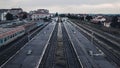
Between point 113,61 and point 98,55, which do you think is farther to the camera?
point 98,55

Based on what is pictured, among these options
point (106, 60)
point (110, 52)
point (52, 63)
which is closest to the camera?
point (52, 63)

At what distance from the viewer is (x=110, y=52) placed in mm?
41781

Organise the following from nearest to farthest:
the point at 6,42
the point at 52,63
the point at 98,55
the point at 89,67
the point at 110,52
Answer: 1. the point at 89,67
2. the point at 52,63
3. the point at 98,55
4. the point at 110,52
5. the point at 6,42

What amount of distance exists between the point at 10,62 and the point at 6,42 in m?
14.8

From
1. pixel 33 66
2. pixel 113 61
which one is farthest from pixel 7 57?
pixel 113 61

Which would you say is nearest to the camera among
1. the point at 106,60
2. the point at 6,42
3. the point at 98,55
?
the point at 106,60

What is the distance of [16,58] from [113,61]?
15.4 metres

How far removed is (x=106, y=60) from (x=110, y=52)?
7282mm

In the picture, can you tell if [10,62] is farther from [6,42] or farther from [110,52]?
[110,52]

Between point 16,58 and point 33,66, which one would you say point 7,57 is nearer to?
point 16,58

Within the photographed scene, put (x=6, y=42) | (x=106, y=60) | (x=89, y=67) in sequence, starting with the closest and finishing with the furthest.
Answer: (x=89, y=67) < (x=106, y=60) < (x=6, y=42)

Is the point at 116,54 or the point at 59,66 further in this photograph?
the point at 116,54

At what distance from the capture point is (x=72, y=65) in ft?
102

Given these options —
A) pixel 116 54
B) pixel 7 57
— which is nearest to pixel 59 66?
pixel 7 57
